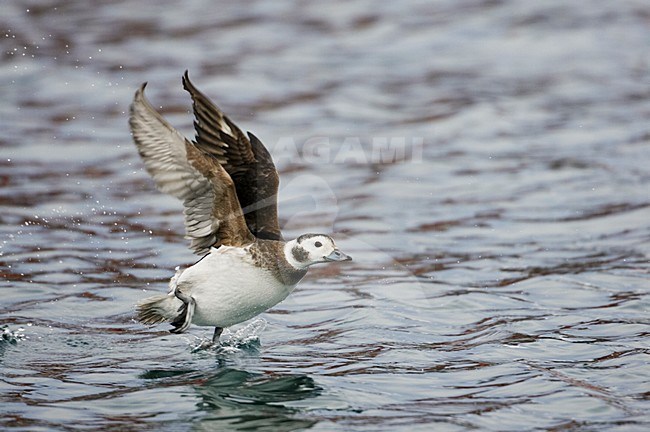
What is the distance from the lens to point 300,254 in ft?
22.4

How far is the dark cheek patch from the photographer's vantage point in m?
6.84

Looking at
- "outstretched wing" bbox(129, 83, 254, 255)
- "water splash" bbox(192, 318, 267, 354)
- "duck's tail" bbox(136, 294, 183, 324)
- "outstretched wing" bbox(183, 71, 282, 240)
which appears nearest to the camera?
"outstretched wing" bbox(129, 83, 254, 255)

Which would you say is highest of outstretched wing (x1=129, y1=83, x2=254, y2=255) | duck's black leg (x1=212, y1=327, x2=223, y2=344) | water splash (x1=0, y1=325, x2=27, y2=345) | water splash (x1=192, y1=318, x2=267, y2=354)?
outstretched wing (x1=129, y1=83, x2=254, y2=255)

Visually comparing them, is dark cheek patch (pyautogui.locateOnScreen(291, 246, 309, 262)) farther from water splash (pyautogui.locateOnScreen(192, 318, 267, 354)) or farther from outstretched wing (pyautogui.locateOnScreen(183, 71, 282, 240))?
water splash (pyautogui.locateOnScreen(192, 318, 267, 354))

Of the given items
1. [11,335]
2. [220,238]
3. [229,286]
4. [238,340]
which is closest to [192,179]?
[220,238]

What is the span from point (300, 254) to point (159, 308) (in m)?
0.93

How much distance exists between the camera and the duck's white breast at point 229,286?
679 centimetres

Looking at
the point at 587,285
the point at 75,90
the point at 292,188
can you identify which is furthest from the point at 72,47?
the point at 587,285

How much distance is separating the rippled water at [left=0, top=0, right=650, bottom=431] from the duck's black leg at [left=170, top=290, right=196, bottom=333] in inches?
10.9

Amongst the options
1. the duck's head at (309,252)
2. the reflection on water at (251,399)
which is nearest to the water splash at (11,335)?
the reflection on water at (251,399)

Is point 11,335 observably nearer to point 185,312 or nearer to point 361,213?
point 185,312

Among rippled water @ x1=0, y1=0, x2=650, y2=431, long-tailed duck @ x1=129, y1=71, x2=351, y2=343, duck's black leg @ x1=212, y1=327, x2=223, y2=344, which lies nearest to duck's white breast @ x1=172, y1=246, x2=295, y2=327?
long-tailed duck @ x1=129, y1=71, x2=351, y2=343

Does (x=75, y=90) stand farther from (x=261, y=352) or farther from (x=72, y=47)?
(x=261, y=352)

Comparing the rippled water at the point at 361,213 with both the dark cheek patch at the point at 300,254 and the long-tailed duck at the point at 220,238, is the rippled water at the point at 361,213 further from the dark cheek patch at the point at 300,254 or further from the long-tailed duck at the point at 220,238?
the dark cheek patch at the point at 300,254
